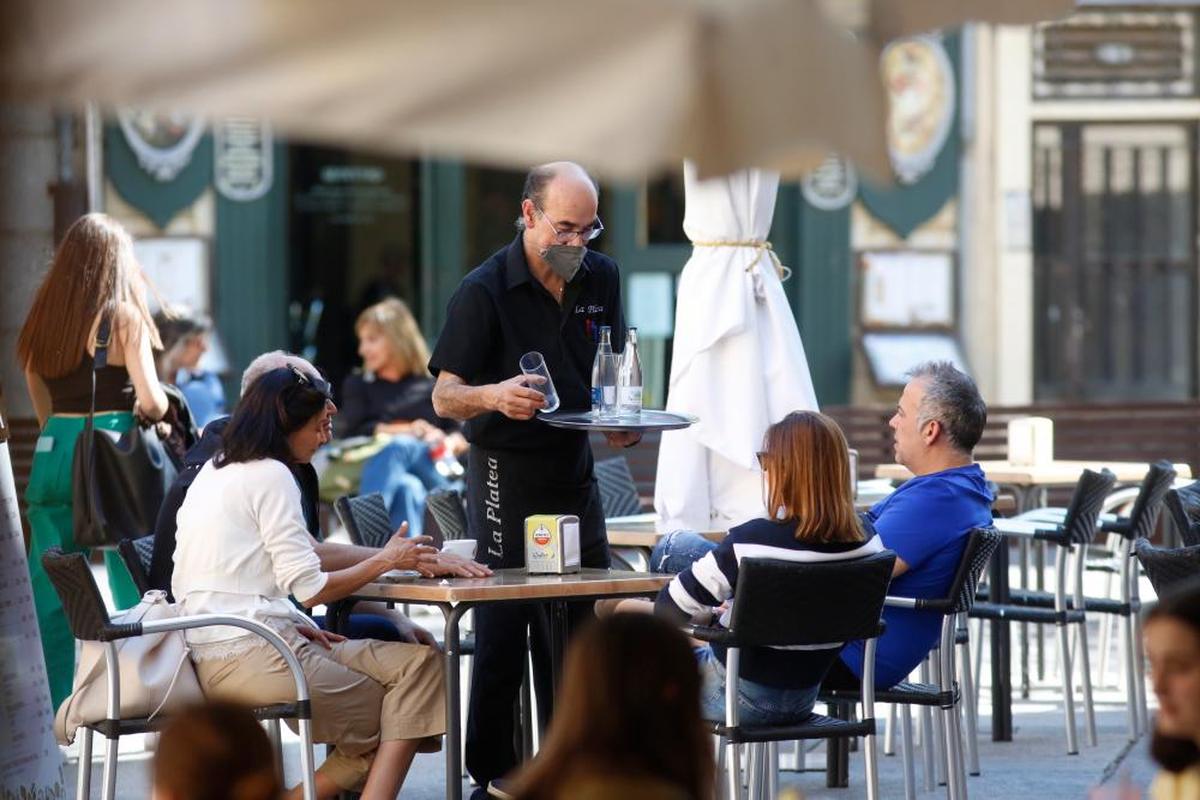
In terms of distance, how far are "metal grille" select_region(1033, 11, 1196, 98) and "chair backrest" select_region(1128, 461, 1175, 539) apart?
6.64 meters

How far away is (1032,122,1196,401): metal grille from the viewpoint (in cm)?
1410

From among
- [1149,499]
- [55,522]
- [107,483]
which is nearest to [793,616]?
[1149,499]

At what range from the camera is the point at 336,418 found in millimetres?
12008

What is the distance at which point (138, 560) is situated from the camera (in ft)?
19.5

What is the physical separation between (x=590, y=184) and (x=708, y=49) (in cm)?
235

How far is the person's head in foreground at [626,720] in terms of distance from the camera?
2.93 m

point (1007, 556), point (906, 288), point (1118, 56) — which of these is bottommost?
point (1007, 556)

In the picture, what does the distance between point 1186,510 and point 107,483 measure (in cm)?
367

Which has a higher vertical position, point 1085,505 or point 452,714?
point 1085,505

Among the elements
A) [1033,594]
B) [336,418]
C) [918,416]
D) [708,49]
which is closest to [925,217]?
[336,418]

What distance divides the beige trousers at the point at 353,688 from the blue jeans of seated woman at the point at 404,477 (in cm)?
519

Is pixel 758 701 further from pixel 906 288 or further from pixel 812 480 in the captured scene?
pixel 906 288

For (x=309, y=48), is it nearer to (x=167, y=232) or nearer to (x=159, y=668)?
(x=159, y=668)

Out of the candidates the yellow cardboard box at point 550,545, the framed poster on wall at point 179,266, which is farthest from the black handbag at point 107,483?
the framed poster on wall at point 179,266
